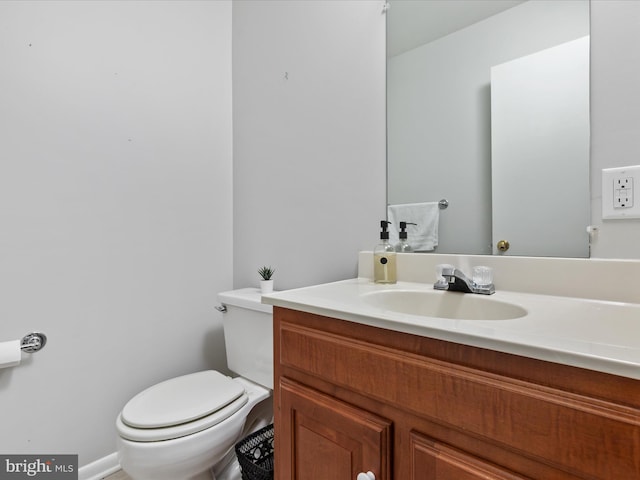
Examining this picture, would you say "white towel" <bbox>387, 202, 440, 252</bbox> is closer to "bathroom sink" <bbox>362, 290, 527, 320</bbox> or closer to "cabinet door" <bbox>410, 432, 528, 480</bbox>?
"bathroom sink" <bbox>362, 290, 527, 320</bbox>

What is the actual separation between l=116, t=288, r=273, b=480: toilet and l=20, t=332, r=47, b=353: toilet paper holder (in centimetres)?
39

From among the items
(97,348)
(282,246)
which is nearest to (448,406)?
(282,246)

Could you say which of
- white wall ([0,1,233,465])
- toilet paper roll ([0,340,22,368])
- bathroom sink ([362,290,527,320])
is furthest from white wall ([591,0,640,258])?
toilet paper roll ([0,340,22,368])

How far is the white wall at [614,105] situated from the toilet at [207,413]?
104 centimetres

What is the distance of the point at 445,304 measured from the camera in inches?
33.9

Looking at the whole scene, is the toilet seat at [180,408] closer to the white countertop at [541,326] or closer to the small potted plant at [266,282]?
the small potted plant at [266,282]

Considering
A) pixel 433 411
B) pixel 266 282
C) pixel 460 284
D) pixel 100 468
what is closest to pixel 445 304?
pixel 460 284

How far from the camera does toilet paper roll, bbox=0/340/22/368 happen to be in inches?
41.2

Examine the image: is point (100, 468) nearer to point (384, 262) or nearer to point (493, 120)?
point (384, 262)

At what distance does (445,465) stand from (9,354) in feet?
4.35

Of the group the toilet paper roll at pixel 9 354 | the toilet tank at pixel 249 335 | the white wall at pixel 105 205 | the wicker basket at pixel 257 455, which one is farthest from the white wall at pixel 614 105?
the toilet paper roll at pixel 9 354

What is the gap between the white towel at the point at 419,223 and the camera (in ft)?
3.51

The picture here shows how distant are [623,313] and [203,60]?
185cm

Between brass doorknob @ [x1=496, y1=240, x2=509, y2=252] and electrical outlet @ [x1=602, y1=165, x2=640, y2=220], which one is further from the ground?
electrical outlet @ [x1=602, y1=165, x2=640, y2=220]
